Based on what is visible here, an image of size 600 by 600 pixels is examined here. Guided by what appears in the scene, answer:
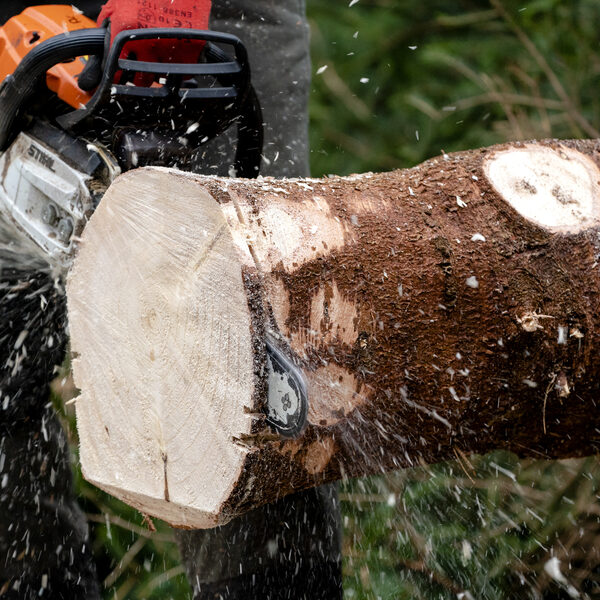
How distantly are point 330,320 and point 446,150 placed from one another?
2419mm

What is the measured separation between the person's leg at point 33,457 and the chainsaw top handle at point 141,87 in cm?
48

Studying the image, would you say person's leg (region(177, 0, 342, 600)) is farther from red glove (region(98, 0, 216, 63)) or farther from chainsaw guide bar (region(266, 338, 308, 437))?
chainsaw guide bar (region(266, 338, 308, 437))

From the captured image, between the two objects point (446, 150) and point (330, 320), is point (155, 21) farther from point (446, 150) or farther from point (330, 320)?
point (446, 150)

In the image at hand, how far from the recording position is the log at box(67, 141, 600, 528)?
1197mm

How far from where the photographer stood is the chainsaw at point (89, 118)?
1407mm

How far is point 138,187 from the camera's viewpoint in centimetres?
130

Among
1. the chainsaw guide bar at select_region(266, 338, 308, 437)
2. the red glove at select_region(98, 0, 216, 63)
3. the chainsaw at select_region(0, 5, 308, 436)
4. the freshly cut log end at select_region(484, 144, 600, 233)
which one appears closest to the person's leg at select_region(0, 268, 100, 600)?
the chainsaw at select_region(0, 5, 308, 436)

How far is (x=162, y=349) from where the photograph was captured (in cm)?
128

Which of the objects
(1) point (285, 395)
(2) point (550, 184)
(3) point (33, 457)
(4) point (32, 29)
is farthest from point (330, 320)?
(3) point (33, 457)

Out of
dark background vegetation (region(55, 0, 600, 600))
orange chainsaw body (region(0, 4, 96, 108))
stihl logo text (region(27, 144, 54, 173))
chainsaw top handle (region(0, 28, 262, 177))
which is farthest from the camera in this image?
dark background vegetation (region(55, 0, 600, 600))

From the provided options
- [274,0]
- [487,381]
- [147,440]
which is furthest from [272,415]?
[274,0]

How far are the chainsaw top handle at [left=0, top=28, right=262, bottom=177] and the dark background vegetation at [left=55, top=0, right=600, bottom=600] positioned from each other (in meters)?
0.86

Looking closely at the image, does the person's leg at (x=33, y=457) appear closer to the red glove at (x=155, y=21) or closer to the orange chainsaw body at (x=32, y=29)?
the orange chainsaw body at (x=32, y=29)

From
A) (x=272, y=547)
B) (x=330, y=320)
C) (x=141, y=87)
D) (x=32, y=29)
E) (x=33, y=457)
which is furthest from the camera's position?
(x=33, y=457)
